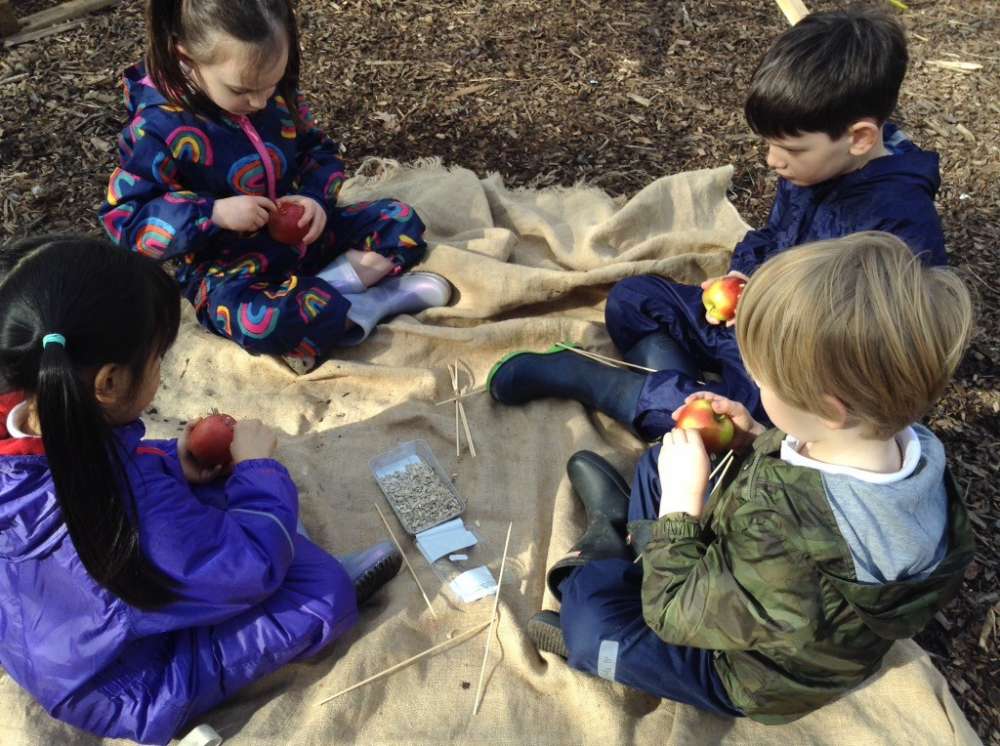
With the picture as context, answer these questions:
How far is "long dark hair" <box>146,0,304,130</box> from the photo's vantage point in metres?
2.89

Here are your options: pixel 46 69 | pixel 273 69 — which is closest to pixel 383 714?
pixel 273 69

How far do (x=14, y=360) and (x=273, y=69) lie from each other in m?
1.66

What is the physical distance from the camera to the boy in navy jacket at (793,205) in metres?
2.71

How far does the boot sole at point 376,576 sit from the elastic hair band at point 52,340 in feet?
3.93

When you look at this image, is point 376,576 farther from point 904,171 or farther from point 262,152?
point 904,171

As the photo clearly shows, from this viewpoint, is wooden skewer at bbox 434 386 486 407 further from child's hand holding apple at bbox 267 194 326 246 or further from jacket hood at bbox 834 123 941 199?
jacket hood at bbox 834 123 941 199

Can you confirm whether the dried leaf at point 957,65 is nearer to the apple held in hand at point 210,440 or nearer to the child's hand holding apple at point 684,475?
the child's hand holding apple at point 684,475

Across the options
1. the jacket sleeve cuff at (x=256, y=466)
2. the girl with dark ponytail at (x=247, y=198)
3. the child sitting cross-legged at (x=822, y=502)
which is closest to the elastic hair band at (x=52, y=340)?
the jacket sleeve cuff at (x=256, y=466)

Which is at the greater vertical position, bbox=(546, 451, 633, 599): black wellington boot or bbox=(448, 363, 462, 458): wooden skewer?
bbox=(546, 451, 633, 599): black wellington boot

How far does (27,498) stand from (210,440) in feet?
2.38

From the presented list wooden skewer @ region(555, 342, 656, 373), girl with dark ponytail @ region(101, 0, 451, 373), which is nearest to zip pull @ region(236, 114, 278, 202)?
girl with dark ponytail @ region(101, 0, 451, 373)

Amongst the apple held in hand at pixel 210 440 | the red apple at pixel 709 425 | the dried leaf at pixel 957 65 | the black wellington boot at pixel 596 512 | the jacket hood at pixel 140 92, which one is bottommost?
the black wellington boot at pixel 596 512

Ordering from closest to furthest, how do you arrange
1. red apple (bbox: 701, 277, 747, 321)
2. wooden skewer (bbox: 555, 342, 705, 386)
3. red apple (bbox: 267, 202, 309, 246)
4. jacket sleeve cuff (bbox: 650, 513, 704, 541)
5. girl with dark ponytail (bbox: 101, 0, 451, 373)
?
1. jacket sleeve cuff (bbox: 650, 513, 704, 541)
2. girl with dark ponytail (bbox: 101, 0, 451, 373)
3. red apple (bbox: 701, 277, 747, 321)
4. wooden skewer (bbox: 555, 342, 705, 386)
5. red apple (bbox: 267, 202, 309, 246)

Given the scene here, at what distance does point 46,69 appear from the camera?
4.84 meters
